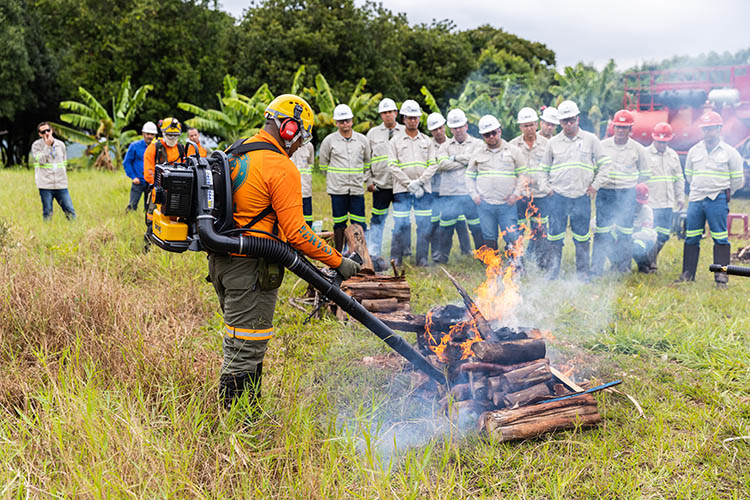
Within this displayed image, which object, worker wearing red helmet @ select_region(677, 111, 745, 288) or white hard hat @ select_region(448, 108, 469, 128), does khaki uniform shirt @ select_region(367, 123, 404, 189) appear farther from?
worker wearing red helmet @ select_region(677, 111, 745, 288)

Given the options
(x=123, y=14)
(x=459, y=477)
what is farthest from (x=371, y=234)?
(x=123, y=14)

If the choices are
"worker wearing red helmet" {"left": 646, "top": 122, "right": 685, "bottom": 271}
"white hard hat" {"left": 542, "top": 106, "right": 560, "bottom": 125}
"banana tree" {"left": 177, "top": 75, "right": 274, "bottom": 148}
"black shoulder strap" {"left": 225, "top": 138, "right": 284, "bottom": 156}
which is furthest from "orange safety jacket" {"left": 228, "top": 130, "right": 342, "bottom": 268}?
"banana tree" {"left": 177, "top": 75, "right": 274, "bottom": 148}

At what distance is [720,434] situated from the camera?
12.0 ft

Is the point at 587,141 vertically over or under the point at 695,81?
under

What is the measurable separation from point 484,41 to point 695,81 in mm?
32198

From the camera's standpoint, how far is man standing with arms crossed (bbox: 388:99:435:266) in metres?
7.93

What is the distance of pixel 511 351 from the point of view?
3898 mm

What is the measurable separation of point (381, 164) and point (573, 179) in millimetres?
2783

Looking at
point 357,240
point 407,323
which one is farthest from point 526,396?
point 357,240

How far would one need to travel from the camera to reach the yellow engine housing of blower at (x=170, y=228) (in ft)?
10.6

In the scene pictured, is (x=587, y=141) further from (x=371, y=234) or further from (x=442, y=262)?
(x=371, y=234)

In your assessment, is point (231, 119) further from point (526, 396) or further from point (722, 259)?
point (526, 396)

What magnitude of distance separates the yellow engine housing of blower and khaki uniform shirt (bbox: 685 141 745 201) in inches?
270

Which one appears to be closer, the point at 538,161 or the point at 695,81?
the point at 538,161
